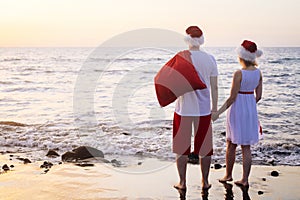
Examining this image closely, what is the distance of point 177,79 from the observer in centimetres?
436

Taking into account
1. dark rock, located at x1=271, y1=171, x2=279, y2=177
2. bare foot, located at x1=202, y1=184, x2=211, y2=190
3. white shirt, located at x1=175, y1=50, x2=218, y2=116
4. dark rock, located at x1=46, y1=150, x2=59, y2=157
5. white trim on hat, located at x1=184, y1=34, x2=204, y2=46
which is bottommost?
dark rock, located at x1=271, y1=171, x2=279, y2=177

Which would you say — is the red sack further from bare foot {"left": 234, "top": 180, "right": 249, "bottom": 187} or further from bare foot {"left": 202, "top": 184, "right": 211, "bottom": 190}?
bare foot {"left": 234, "top": 180, "right": 249, "bottom": 187}

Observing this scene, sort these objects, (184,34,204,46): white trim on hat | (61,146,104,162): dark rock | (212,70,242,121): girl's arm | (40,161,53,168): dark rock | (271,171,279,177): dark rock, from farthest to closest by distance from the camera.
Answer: (61,146,104,162): dark rock → (40,161,53,168): dark rock → (271,171,279,177): dark rock → (212,70,242,121): girl's arm → (184,34,204,46): white trim on hat

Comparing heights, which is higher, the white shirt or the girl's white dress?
the white shirt

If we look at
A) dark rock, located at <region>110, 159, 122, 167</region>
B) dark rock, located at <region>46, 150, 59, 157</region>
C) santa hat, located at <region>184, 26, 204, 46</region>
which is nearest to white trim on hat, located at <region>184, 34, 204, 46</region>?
santa hat, located at <region>184, 26, 204, 46</region>

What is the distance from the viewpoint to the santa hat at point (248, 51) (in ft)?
15.3

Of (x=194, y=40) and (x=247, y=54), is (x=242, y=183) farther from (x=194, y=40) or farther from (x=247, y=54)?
(x=194, y=40)

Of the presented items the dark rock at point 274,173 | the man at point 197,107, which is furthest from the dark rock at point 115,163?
the dark rock at point 274,173

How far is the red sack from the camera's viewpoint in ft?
14.1

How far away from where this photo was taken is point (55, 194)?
4523 millimetres

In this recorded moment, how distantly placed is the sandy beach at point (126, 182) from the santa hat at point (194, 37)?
1.75 m

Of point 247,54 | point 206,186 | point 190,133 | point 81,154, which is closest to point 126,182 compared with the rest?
point 206,186

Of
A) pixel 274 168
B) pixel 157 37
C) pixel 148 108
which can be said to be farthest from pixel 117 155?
pixel 148 108

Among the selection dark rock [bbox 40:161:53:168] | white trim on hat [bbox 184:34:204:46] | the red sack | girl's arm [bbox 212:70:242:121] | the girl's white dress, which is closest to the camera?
the red sack
